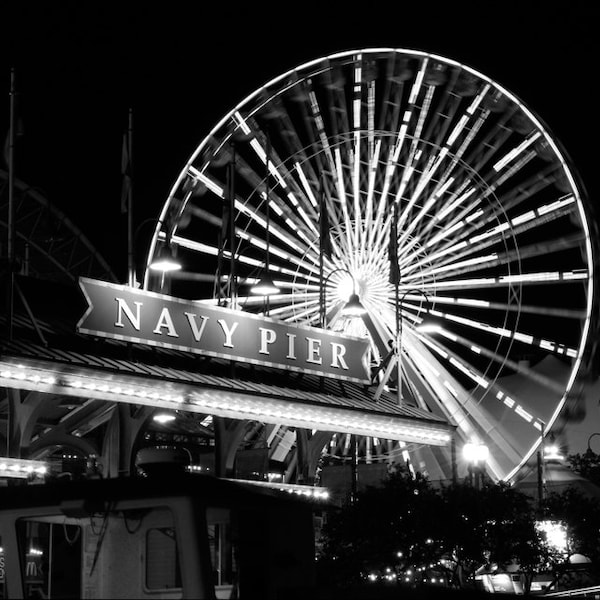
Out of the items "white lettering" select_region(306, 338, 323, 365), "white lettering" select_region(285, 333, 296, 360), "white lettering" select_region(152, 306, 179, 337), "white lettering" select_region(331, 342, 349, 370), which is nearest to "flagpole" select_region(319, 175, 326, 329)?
"white lettering" select_region(331, 342, 349, 370)

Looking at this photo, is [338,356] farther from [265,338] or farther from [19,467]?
[19,467]

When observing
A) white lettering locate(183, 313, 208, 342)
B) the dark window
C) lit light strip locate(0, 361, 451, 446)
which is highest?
white lettering locate(183, 313, 208, 342)

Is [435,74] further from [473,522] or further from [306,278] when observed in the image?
[473,522]

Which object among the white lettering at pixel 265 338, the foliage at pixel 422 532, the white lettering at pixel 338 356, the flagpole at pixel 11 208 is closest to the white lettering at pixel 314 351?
the white lettering at pixel 338 356

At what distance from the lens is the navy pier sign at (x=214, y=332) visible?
23406 mm

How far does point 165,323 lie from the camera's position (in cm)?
2453

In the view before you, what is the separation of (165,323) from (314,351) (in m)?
4.64

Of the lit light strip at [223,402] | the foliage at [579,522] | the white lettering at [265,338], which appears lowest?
the foliage at [579,522]

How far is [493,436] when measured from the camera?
34.5 metres

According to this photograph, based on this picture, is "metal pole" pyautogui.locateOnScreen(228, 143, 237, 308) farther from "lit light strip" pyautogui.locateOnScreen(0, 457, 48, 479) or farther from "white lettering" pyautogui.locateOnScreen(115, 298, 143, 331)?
"lit light strip" pyautogui.locateOnScreen(0, 457, 48, 479)

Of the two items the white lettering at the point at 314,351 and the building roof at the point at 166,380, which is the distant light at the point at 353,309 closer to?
the building roof at the point at 166,380

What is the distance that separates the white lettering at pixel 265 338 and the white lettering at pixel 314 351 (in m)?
1.29

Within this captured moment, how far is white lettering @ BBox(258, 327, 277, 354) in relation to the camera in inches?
1041

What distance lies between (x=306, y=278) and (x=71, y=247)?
A: 28437mm
